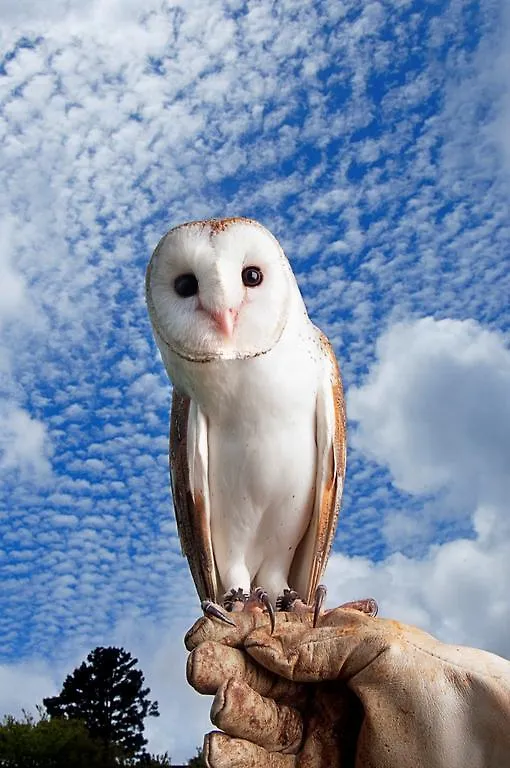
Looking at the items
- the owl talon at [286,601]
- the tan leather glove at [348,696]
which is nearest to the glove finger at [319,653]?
the tan leather glove at [348,696]

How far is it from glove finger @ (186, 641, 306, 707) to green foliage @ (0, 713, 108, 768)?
15415 mm

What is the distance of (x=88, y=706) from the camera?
2092 centimetres

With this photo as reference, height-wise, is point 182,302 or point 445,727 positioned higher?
point 182,302

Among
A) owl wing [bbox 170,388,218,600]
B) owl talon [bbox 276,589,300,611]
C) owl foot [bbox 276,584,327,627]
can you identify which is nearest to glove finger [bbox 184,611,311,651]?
owl foot [bbox 276,584,327,627]

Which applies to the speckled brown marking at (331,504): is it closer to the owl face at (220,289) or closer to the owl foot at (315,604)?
the owl foot at (315,604)

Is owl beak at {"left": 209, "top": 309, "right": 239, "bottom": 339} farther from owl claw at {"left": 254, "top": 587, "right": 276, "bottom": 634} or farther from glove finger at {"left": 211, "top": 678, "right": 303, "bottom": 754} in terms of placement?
glove finger at {"left": 211, "top": 678, "right": 303, "bottom": 754}

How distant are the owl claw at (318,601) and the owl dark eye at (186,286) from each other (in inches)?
59.8

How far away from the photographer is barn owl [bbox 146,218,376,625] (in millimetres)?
4312

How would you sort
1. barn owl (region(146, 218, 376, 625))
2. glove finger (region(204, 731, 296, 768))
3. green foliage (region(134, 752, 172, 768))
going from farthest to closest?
green foliage (region(134, 752, 172, 768))
barn owl (region(146, 218, 376, 625))
glove finger (region(204, 731, 296, 768))

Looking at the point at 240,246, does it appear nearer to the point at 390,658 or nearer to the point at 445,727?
the point at 390,658

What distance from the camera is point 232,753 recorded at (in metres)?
3.51

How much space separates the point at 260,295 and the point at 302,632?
157cm

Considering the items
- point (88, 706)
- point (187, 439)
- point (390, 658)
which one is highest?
point (88, 706)

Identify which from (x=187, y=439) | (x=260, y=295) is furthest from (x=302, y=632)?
(x=260, y=295)
